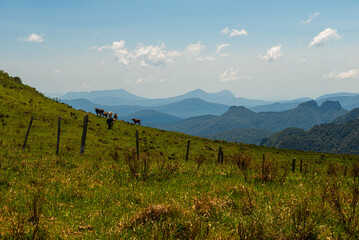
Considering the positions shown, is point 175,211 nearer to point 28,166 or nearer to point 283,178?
point 283,178

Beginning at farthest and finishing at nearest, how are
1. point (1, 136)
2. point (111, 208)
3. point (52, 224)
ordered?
1. point (1, 136)
2. point (111, 208)
3. point (52, 224)

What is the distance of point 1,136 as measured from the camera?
81.8ft

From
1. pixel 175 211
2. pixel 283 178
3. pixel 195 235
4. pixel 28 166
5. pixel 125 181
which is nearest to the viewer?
pixel 195 235

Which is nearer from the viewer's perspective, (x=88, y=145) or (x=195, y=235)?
(x=195, y=235)

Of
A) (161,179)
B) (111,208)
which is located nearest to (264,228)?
(111,208)

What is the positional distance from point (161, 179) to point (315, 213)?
543 centimetres

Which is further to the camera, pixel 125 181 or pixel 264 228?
pixel 125 181

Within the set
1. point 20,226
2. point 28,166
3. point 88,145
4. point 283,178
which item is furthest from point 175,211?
point 88,145

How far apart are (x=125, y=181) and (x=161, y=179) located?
1.40m

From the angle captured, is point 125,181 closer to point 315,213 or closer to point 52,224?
point 52,224

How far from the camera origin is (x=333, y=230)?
16.5ft

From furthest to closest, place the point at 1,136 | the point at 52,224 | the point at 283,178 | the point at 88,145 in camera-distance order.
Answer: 1. the point at 88,145
2. the point at 1,136
3. the point at 283,178
4. the point at 52,224

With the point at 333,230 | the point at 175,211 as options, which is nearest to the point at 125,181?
the point at 175,211

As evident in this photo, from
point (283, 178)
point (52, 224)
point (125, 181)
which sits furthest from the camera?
point (283, 178)
